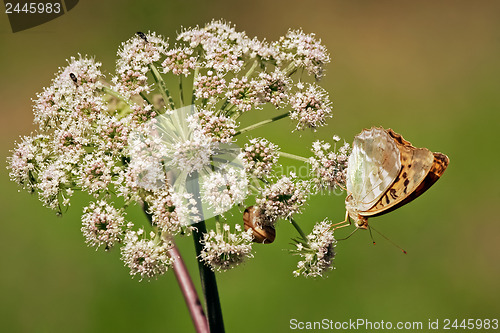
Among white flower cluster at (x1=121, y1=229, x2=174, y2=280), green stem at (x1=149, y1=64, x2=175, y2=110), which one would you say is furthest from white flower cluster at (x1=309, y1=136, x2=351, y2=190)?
white flower cluster at (x1=121, y1=229, x2=174, y2=280)

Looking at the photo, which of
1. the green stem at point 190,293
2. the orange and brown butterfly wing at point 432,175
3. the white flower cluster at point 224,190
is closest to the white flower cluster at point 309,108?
the white flower cluster at point 224,190

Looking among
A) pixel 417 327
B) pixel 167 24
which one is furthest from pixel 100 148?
pixel 167 24

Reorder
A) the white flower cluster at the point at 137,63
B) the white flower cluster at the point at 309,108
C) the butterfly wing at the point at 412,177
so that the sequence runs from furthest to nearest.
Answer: the white flower cluster at the point at 309,108 < the white flower cluster at the point at 137,63 < the butterfly wing at the point at 412,177

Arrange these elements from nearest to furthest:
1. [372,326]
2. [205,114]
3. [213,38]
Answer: [205,114] < [213,38] < [372,326]

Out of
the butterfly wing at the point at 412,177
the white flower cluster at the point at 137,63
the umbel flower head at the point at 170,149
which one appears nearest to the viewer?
the butterfly wing at the point at 412,177

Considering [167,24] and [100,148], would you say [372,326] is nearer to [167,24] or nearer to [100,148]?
[100,148]

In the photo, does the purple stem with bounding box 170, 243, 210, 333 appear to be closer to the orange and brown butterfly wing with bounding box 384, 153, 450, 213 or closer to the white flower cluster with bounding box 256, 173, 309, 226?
the white flower cluster with bounding box 256, 173, 309, 226

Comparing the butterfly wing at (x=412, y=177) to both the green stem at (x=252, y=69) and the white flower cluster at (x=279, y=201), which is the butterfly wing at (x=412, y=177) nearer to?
the white flower cluster at (x=279, y=201)
